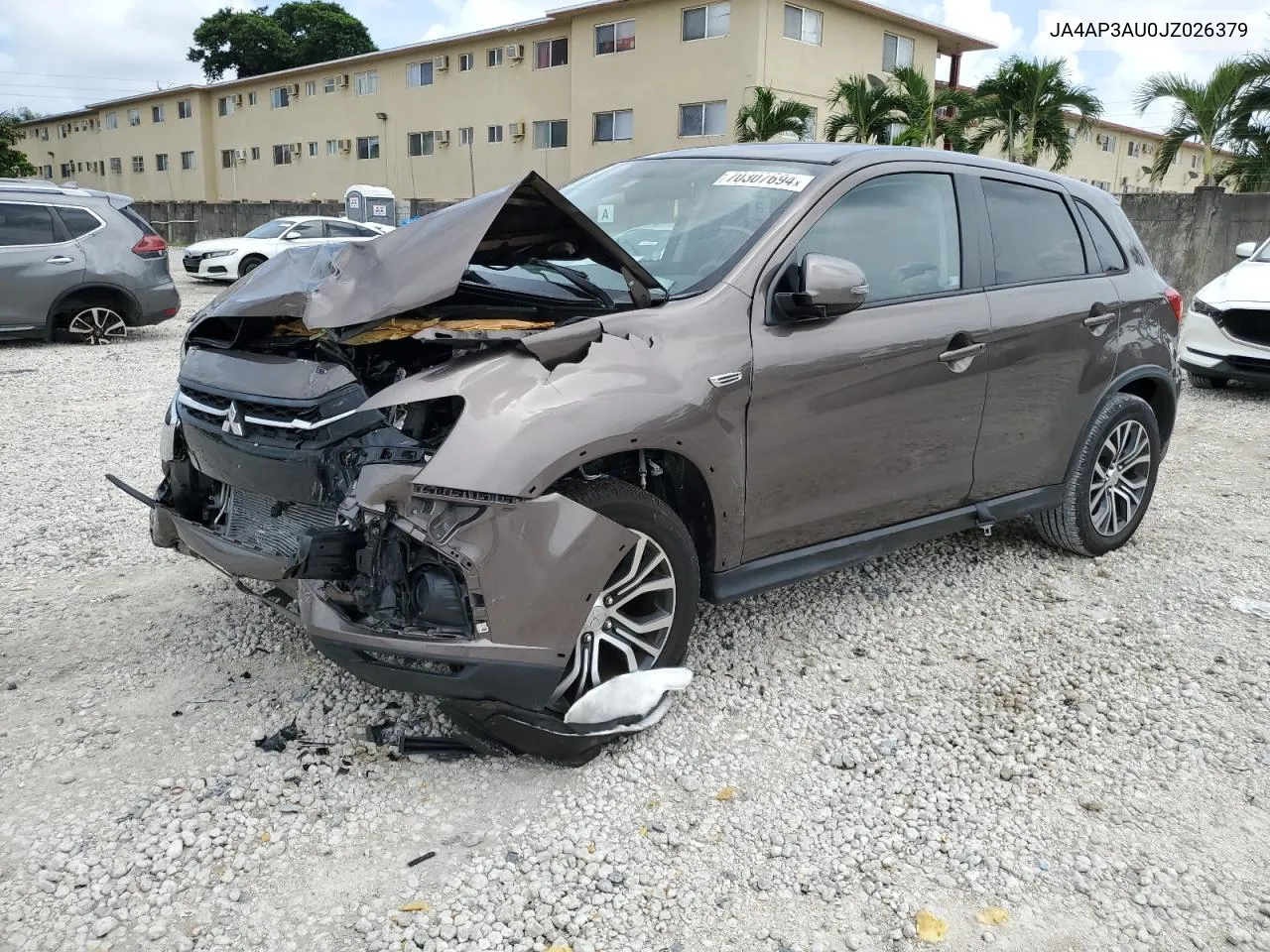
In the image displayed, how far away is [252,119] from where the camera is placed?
147 ft

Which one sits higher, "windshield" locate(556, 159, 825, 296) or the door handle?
"windshield" locate(556, 159, 825, 296)

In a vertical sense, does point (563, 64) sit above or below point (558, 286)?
above

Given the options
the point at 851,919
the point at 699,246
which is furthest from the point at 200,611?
the point at 851,919

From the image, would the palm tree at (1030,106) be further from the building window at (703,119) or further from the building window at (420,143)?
the building window at (420,143)

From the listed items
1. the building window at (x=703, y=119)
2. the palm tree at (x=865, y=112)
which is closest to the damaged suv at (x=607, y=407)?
the palm tree at (x=865, y=112)

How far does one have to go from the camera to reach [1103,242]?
4793 millimetres

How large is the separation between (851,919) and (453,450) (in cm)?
155

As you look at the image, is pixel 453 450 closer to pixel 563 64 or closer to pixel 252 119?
pixel 563 64

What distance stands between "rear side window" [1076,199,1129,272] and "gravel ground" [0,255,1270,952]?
5.06ft

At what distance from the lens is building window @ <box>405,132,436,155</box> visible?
1480 inches

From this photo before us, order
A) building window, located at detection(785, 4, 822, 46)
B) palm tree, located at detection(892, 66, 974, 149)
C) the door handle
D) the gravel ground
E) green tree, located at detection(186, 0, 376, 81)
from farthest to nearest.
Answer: green tree, located at detection(186, 0, 376, 81)
building window, located at detection(785, 4, 822, 46)
palm tree, located at detection(892, 66, 974, 149)
the door handle
the gravel ground

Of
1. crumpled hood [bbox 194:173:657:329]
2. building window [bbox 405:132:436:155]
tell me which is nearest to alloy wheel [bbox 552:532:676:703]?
crumpled hood [bbox 194:173:657:329]

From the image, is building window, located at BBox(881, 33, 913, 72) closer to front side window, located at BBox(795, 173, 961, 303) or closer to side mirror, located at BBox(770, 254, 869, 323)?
front side window, located at BBox(795, 173, 961, 303)

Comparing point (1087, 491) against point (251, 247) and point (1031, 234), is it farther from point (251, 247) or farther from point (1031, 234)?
point (251, 247)
